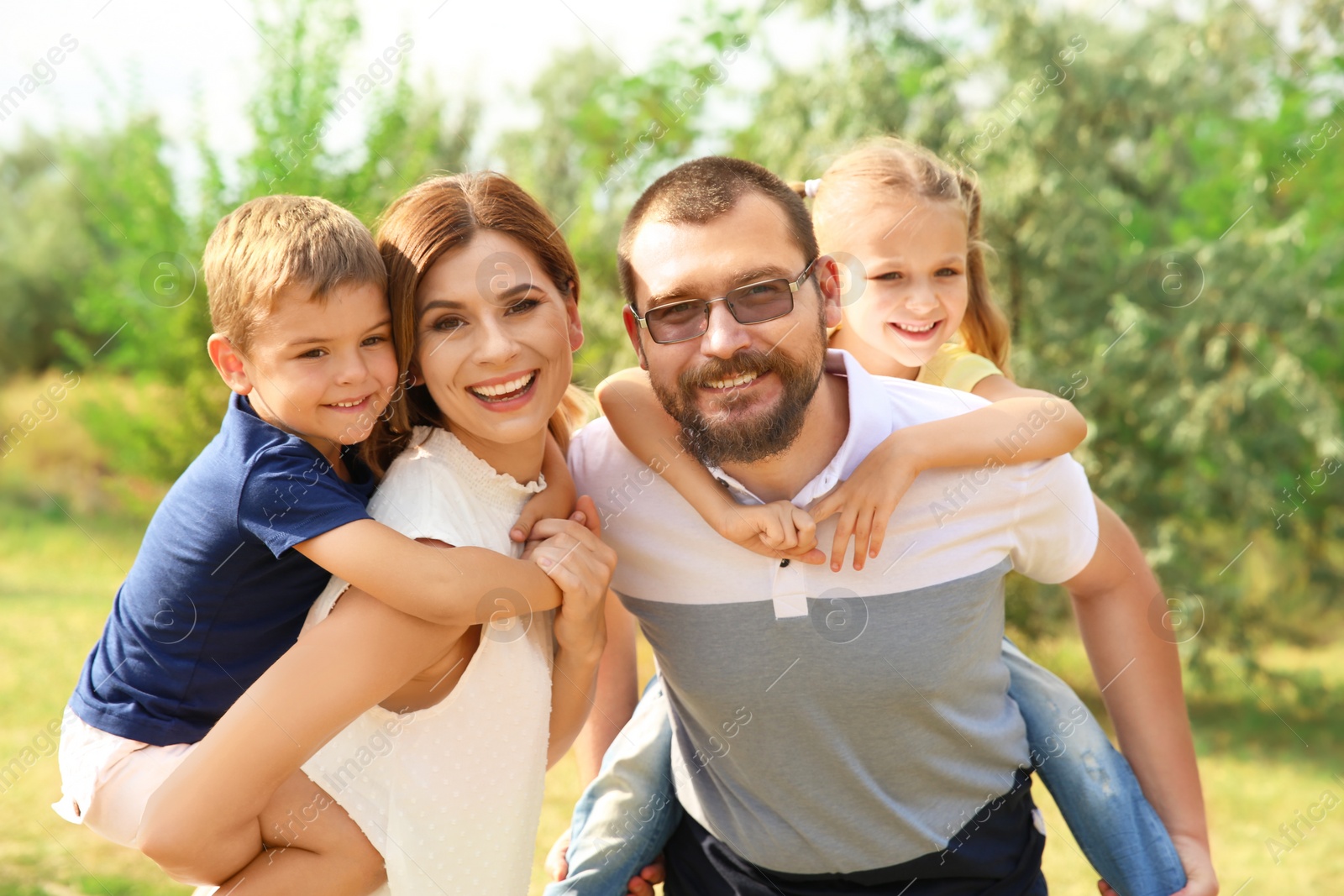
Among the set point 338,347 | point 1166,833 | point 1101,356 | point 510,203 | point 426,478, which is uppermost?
point 510,203

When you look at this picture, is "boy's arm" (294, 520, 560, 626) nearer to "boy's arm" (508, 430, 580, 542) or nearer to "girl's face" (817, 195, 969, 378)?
"boy's arm" (508, 430, 580, 542)

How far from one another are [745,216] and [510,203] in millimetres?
536

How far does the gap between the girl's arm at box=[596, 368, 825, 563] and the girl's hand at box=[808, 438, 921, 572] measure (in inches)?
2.5

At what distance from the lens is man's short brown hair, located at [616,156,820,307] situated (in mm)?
2514

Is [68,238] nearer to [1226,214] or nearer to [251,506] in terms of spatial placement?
[1226,214]

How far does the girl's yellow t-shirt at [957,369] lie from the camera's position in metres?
3.45

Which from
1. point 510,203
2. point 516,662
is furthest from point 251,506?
point 510,203

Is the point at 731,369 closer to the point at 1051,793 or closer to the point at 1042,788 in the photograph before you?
the point at 1051,793

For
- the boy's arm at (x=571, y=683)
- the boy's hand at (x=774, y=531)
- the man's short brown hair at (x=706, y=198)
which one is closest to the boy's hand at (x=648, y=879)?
the boy's arm at (x=571, y=683)

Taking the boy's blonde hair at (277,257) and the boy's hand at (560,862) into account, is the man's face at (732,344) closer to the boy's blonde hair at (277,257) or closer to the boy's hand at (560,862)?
the boy's blonde hair at (277,257)

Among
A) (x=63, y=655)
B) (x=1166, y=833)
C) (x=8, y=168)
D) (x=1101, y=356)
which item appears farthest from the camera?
(x=8, y=168)

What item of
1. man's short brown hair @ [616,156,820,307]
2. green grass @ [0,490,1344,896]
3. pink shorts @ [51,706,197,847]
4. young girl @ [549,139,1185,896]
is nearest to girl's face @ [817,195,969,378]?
young girl @ [549,139,1185,896]

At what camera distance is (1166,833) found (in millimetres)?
2656

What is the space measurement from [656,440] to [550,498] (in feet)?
1.00
